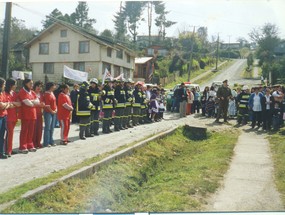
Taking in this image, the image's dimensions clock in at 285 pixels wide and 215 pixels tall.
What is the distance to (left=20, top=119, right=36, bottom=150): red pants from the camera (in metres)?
8.17

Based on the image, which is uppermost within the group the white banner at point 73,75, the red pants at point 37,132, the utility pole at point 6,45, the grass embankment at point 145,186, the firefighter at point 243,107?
the utility pole at point 6,45

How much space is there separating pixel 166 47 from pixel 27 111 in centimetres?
5291

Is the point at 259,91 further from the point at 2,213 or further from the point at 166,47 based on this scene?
the point at 166,47

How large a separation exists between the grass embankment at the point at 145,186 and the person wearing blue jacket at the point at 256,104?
429 cm

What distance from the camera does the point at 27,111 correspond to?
809 centimetres

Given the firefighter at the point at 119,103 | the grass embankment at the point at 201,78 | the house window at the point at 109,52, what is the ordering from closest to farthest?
the firefighter at the point at 119,103 → the house window at the point at 109,52 → the grass embankment at the point at 201,78

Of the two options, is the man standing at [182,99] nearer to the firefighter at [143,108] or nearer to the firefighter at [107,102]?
the firefighter at [143,108]

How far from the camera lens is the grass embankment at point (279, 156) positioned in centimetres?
664

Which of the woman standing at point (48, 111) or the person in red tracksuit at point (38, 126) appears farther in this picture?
the woman standing at point (48, 111)

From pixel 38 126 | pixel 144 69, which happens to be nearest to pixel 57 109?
pixel 38 126

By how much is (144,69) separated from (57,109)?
41.7 metres

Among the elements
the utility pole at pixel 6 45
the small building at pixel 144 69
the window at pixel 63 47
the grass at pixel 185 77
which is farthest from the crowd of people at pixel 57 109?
the small building at pixel 144 69

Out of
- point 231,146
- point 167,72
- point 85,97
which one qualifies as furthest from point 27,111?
point 167,72

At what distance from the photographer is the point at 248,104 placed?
47.8ft
